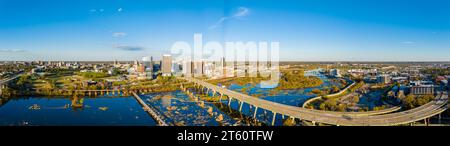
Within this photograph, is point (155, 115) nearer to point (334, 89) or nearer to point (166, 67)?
point (166, 67)

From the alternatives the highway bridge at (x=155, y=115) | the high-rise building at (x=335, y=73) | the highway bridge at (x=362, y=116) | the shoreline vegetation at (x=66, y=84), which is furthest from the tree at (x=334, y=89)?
the highway bridge at (x=155, y=115)

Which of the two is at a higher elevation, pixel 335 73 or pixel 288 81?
pixel 335 73

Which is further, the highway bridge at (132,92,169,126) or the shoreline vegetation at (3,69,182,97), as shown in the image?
the shoreline vegetation at (3,69,182,97)

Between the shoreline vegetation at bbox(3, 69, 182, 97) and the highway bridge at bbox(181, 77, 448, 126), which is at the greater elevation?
the shoreline vegetation at bbox(3, 69, 182, 97)

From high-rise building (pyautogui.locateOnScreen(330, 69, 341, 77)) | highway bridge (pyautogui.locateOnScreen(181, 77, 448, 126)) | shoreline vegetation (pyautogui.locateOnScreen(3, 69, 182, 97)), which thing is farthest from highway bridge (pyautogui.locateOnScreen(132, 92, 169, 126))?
high-rise building (pyautogui.locateOnScreen(330, 69, 341, 77))

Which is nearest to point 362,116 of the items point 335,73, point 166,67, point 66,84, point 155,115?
point 155,115

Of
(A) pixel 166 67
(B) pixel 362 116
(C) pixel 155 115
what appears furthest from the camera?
(A) pixel 166 67

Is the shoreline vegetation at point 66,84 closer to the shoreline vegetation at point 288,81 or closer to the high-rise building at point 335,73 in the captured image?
the shoreline vegetation at point 288,81

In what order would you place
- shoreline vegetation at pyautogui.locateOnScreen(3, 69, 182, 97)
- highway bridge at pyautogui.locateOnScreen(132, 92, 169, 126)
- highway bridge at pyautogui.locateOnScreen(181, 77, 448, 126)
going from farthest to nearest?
shoreline vegetation at pyautogui.locateOnScreen(3, 69, 182, 97) → highway bridge at pyautogui.locateOnScreen(132, 92, 169, 126) → highway bridge at pyautogui.locateOnScreen(181, 77, 448, 126)


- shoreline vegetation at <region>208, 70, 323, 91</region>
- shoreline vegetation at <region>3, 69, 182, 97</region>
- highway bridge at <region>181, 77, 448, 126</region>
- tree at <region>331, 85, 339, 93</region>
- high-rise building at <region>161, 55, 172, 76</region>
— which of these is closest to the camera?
highway bridge at <region>181, 77, 448, 126</region>

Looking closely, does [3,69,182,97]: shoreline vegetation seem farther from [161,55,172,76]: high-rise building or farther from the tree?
the tree

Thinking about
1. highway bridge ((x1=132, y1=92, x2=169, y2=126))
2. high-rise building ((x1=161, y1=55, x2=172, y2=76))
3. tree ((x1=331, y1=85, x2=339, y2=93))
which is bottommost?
highway bridge ((x1=132, y1=92, x2=169, y2=126))
